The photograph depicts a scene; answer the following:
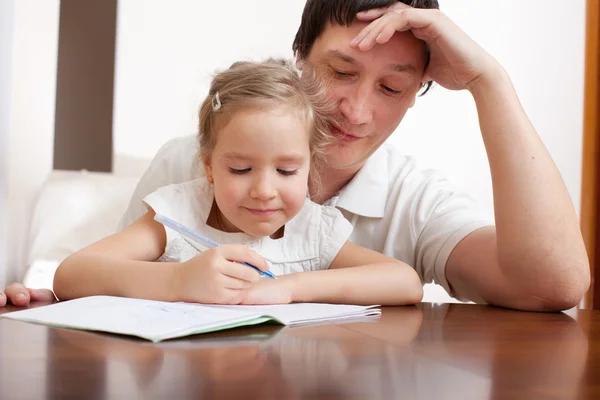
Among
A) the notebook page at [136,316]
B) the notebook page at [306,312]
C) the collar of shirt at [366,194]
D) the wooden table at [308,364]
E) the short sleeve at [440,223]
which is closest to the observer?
the wooden table at [308,364]

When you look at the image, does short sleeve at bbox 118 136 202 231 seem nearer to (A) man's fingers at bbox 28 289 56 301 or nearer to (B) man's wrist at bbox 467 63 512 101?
(A) man's fingers at bbox 28 289 56 301

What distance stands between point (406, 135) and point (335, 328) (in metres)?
2.04

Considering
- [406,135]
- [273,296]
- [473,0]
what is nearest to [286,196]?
[273,296]

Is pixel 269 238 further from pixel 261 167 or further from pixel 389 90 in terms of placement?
pixel 389 90

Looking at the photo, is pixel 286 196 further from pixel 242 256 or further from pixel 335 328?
pixel 335 328

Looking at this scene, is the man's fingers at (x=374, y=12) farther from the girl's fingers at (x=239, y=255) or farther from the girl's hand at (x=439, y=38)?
the girl's fingers at (x=239, y=255)

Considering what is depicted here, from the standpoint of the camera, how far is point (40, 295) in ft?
3.78

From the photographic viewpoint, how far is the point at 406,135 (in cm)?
285

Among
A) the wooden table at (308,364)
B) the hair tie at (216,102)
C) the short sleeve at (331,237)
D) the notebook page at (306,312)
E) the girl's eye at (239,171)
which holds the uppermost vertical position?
the hair tie at (216,102)

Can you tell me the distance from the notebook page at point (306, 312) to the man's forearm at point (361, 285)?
51 mm

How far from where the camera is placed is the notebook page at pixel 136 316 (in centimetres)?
77

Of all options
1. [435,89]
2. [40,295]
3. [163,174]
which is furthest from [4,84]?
[435,89]

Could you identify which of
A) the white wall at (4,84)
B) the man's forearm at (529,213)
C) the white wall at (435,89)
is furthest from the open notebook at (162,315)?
the white wall at (435,89)

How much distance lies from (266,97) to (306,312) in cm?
48
